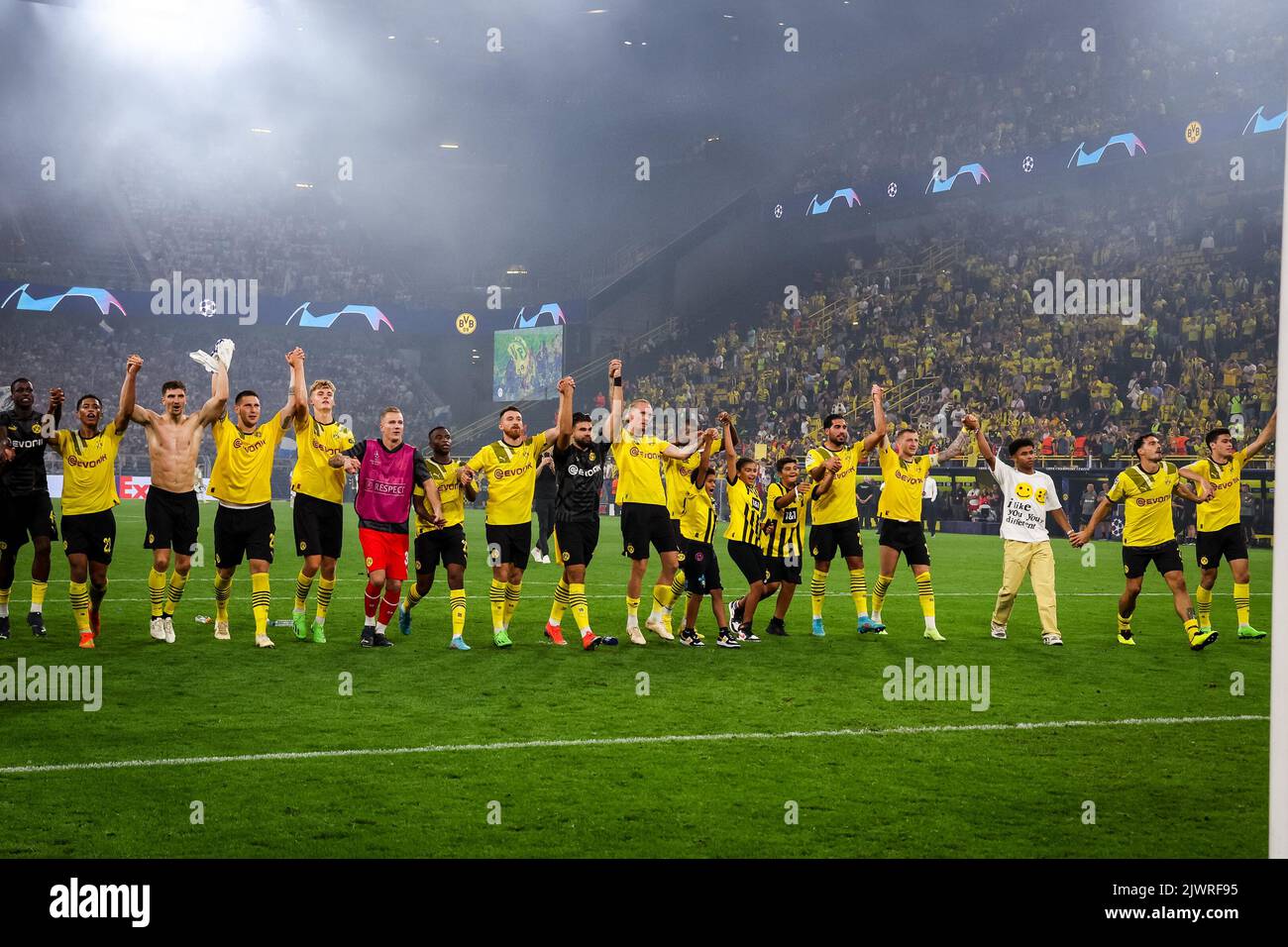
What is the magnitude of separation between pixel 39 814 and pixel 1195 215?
38263 millimetres

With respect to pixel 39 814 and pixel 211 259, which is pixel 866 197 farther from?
pixel 39 814

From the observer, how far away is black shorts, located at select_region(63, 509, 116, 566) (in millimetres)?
11703

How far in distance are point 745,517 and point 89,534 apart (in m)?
6.33

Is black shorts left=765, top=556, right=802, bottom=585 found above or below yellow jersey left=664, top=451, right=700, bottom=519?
below

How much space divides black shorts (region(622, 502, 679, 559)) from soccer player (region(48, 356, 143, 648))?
4.80 m

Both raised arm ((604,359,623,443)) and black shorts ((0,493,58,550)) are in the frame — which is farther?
black shorts ((0,493,58,550))

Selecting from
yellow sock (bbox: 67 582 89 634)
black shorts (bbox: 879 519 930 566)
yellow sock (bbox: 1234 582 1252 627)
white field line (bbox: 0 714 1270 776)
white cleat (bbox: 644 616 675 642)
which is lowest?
white field line (bbox: 0 714 1270 776)

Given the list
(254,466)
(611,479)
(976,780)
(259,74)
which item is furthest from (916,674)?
(259,74)

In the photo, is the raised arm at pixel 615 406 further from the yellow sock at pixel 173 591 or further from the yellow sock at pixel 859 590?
the yellow sock at pixel 173 591

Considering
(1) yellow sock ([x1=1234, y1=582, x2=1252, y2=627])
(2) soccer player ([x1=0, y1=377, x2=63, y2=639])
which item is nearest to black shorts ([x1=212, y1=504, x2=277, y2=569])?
(2) soccer player ([x1=0, y1=377, x2=63, y2=639])

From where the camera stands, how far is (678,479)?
13000 millimetres

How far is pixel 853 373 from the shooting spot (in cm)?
4188

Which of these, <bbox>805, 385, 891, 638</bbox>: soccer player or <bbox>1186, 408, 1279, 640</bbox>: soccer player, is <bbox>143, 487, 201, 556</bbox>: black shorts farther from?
<bbox>1186, 408, 1279, 640</bbox>: soccer player

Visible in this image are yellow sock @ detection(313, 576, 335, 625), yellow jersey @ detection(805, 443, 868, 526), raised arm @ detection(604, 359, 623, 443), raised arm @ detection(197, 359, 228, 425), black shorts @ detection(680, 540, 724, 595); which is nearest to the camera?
raised arm @ detection(197, 359, 228, 425)
